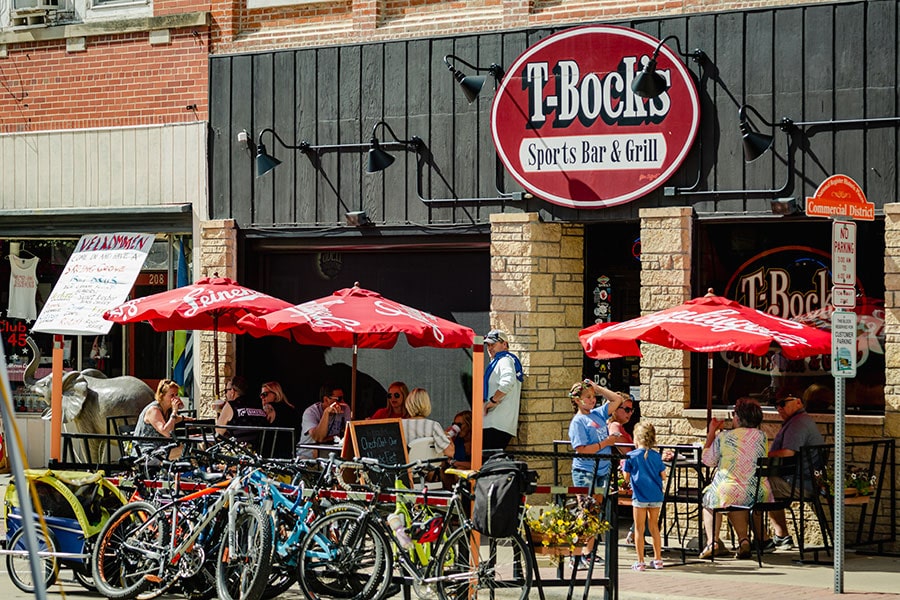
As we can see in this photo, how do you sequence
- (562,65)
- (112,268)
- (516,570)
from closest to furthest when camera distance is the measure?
(516,570)
(562,65)
(112,268)

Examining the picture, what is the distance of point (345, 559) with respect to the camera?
1048cm

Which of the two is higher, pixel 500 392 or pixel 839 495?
pixel 500 392

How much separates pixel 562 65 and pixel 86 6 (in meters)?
6.37

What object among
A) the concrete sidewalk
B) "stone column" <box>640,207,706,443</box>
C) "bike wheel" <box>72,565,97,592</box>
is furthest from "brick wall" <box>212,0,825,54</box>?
"bike wheel" <box>72,565,97,592</box>

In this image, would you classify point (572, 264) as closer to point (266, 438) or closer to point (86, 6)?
point (266, 438)

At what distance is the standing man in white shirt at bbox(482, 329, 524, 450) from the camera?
15.0 metres

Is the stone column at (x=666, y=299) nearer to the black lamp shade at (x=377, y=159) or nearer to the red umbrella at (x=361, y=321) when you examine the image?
the red umbrella at (x=361, y=321)

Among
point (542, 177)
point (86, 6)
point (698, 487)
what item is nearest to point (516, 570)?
point (698, 487)

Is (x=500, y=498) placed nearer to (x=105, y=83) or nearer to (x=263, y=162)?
(x=263, y=162)

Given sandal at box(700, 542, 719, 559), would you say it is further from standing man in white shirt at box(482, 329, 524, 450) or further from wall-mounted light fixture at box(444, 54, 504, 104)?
wall-mounted light fixture at box(444, 54, 504, 104)

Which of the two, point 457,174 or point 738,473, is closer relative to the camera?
point 738,473

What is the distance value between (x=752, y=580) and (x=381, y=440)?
10.7 ft

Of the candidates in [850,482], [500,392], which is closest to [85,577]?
[500,392]

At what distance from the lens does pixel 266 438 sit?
16031 millimetres
